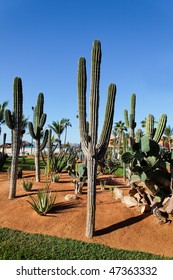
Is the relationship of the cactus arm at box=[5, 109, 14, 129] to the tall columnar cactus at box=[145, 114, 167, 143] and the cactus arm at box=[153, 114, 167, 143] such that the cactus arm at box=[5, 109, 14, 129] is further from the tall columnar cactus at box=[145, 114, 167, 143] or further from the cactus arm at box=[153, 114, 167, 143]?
the cactus arm at box=[153, 114, 167, 143]

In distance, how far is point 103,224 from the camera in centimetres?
677

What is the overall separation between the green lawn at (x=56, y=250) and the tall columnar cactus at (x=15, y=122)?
3.03 m

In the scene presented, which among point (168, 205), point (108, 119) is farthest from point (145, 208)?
point (108, 119)

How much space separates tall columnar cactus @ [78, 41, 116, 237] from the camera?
243 inches

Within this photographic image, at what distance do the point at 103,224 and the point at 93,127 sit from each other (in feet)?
8.76

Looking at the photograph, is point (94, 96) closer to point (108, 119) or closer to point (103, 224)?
point (108, 119)

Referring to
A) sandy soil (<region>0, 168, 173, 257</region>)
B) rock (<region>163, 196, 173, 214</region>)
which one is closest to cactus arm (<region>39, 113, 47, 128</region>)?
sandy soil (<region>0, 168, 173, 257</region>)

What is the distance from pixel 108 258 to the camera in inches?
203

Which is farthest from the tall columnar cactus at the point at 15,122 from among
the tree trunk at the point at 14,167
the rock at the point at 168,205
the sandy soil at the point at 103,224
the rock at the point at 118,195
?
the rock at the point at 168,205

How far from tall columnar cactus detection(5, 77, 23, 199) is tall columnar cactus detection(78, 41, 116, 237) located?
325 centimetres

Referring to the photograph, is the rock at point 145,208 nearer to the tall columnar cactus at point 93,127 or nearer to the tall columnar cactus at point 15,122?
the tall columnar cactus at point 93,127

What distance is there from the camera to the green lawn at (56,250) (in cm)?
515
